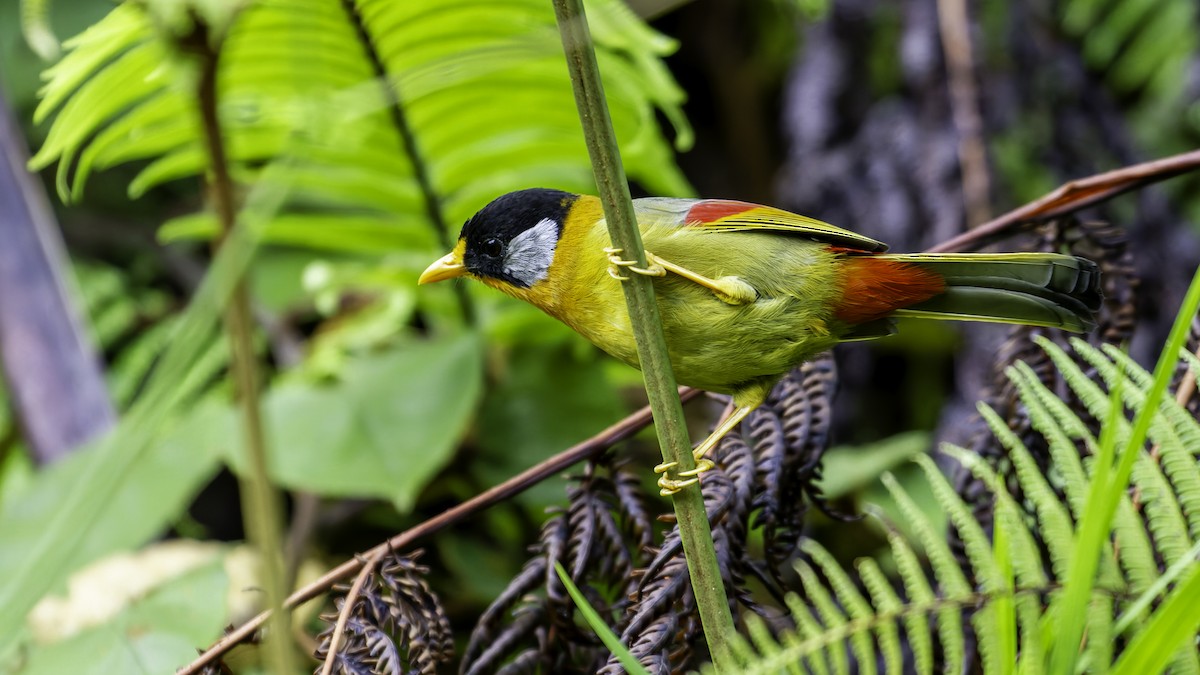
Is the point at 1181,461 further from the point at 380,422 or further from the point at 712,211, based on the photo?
the point at 380,422

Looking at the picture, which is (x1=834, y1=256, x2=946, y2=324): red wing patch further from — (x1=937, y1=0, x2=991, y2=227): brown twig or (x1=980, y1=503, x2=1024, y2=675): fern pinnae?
(x1=937, y1=0, x2=991, y2=227): brown twig

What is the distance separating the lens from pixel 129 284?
10.8 ft

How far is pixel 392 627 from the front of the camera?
1230 mm

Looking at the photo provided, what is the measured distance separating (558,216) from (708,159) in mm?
2782

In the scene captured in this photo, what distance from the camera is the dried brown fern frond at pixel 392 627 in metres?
1.15

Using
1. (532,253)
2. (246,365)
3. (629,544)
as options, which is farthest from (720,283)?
(246,365)

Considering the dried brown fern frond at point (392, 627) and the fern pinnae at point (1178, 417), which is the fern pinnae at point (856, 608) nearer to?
the fern pinnae at point (1178, 417)

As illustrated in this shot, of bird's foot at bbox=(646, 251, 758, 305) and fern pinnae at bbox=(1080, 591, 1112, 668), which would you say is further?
bird's foot at bbox=(646, 251, 758, 305)

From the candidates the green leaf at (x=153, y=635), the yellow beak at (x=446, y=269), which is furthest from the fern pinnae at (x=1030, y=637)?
the green leaf at (x=153, y=635)

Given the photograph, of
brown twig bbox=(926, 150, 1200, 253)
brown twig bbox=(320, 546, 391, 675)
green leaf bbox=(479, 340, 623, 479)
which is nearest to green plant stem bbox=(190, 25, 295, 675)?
brown twig bbox=(320, 546, 391, 675)

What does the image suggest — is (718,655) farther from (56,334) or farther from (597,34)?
(56,334)

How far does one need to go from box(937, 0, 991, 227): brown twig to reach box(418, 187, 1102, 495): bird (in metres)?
0.95

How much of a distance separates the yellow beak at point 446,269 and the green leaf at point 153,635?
71 cm

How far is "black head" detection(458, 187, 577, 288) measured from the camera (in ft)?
4.59
